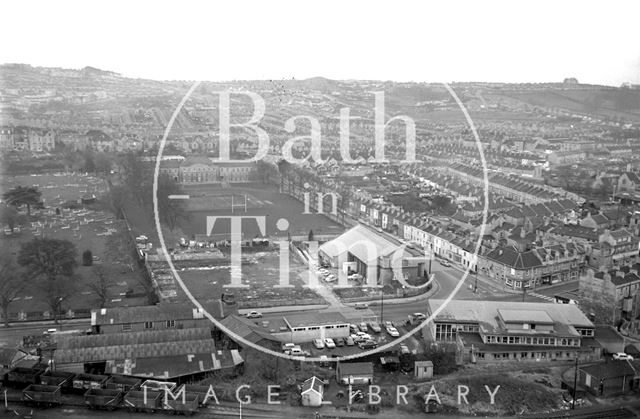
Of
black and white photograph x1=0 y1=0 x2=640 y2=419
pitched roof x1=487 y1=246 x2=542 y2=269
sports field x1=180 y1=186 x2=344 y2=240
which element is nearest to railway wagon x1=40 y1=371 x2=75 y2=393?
black and white photograph x1=0 y1=0 x2=640 y2=419

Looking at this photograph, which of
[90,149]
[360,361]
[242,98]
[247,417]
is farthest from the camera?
[242,98]

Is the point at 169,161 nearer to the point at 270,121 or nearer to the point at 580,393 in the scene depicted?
the point at 270,121

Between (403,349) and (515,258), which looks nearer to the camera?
(403,349)

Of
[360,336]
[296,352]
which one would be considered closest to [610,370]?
[360,336]

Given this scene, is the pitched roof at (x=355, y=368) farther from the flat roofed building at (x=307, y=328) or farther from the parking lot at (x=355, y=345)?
the flat roofed building at (x=307, y=328)

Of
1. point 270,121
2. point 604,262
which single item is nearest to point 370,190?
point 604,262

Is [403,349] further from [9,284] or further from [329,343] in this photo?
[9,284]

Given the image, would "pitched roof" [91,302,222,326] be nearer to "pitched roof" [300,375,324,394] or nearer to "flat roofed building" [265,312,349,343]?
"flat roofed building" [265,312,349,343]
